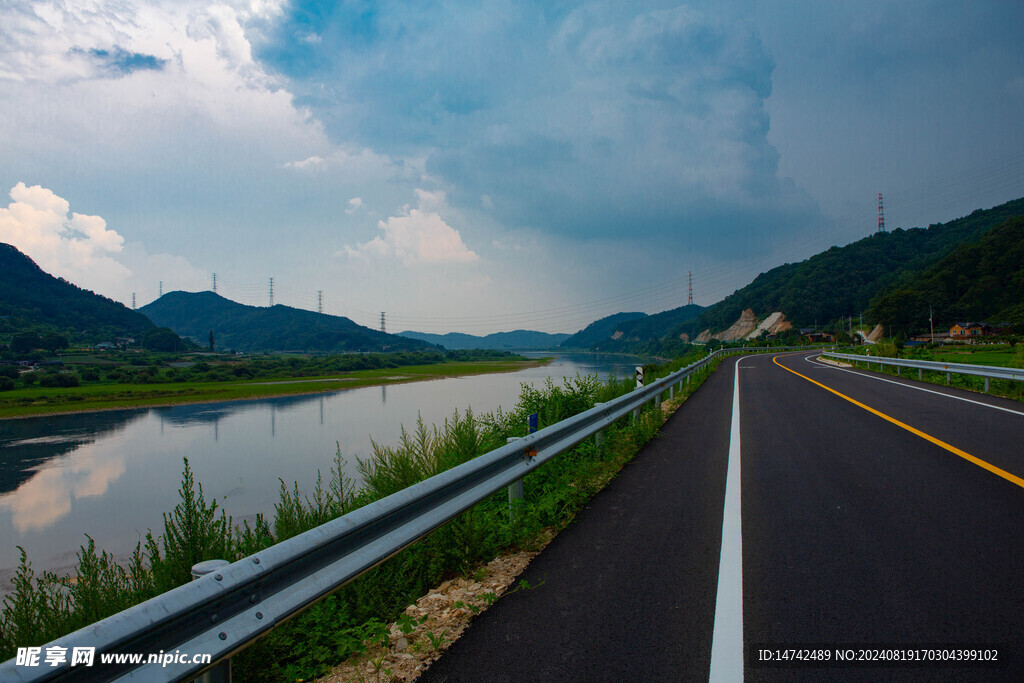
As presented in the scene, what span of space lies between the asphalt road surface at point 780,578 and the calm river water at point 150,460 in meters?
5.44

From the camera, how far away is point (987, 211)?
11881 centimetres

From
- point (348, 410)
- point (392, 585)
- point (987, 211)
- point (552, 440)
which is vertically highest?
point (987, 211)

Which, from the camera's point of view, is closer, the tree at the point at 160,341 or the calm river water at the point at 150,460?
the calm river water at the point at 150,460

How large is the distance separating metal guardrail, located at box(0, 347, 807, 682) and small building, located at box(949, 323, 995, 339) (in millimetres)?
102536

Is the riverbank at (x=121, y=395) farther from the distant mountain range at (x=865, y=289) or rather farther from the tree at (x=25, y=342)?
the distant mountain range at (x=865, y=289)

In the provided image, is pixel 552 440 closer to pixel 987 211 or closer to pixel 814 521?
pixel 814 521

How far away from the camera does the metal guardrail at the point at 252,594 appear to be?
5.24 ft

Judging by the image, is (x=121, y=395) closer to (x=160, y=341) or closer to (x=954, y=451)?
(x=954, y=451)

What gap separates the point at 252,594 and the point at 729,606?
8.83 ft

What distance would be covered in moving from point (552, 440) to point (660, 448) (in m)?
3.41

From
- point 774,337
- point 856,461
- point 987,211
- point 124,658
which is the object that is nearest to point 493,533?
point 124,658

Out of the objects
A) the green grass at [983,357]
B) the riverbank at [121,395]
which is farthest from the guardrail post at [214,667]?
the riverbank at [121,395]

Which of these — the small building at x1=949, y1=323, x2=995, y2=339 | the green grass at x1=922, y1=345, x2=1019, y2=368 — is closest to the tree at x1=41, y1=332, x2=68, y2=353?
the green grass at x1=922, y1=345, x2=1019, y2=368

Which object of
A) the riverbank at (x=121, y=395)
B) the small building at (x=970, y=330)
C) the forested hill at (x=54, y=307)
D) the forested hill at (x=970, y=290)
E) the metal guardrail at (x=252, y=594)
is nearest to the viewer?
the metal guardrail at (x=252, y=594)
